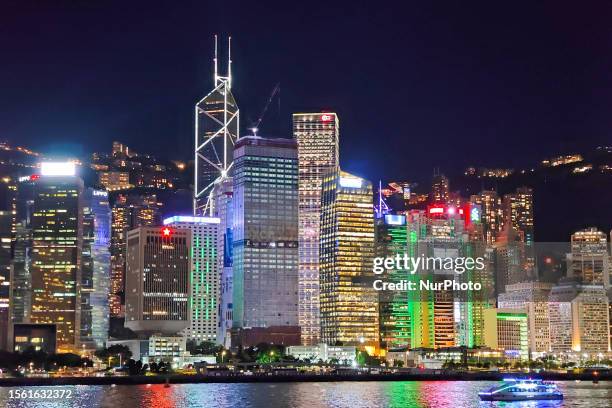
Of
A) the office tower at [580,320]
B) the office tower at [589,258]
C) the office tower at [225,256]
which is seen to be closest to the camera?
the office tower at [225,256]

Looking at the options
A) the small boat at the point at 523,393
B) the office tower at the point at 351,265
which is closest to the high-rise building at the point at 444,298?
the office tower at the point at 351,265

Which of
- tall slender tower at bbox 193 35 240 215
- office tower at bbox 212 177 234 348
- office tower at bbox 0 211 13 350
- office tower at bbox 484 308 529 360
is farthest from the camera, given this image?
tall slender tower at bbox 193 35 240 215

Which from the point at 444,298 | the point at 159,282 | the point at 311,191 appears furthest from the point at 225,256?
the point at 444,298

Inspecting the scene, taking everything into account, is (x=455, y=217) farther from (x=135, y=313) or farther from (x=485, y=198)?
(x=135, y=313)

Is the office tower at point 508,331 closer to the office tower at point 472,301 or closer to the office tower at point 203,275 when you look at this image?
the office tower at point 472,301

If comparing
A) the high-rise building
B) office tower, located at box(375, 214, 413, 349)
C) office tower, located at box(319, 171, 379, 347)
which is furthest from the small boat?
office tower, located at box(319, 171, 379, 347)

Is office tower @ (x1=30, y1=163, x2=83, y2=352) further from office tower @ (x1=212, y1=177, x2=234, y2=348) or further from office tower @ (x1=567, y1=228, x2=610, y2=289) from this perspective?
office tower @ (x1=567, y1=228, x2=610, y2=289)

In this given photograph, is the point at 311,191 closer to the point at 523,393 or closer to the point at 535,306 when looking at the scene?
the point at 535,306
